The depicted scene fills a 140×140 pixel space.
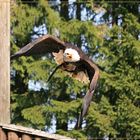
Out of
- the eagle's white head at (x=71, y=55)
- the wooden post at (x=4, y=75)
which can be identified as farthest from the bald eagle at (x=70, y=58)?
the wooden post at (x=4, y=75)

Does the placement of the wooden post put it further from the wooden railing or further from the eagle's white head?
the eagle's white head

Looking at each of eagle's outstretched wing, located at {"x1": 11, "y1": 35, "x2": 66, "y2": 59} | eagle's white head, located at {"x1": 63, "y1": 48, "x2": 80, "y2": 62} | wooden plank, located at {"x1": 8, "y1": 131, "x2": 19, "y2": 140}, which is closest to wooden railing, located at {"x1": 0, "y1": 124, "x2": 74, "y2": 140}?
wooden plank, located at {"x1": 8, "y1": 131, "x2": 19, "y2": 140}

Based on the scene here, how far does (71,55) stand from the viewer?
580cm

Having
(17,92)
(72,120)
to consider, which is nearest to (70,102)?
(72,120)

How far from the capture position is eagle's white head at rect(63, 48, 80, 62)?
580cm

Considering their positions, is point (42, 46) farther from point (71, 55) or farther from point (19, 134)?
point (19, 134)

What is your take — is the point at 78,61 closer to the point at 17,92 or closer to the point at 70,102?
the point at 70,102

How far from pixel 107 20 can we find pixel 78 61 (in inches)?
292

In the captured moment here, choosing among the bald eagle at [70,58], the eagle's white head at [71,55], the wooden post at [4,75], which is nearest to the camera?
the wooden post at [4,75]

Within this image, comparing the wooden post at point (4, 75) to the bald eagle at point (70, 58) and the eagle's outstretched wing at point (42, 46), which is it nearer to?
the eagle's outstretched wing at point (42, 46)

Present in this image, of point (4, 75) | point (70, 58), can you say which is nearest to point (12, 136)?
point (4, 75)

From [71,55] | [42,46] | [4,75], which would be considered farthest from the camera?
[71,55]

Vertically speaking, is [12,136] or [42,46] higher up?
[42,46]

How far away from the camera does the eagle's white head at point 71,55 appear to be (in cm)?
580
